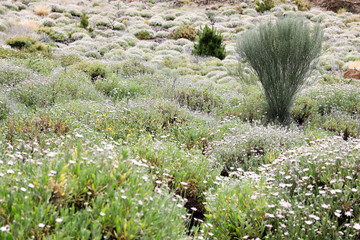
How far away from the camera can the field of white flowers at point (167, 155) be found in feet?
Answer: 8.03

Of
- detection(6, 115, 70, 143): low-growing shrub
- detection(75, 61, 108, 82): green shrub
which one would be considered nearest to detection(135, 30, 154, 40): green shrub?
detection(75, 61, 108, 82): green shrub

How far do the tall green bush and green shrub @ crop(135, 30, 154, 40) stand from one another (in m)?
17.3

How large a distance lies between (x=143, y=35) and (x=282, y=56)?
Answer: 18.4 meters

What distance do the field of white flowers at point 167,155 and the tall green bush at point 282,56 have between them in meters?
0.56

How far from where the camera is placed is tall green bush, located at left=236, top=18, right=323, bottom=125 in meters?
7.62

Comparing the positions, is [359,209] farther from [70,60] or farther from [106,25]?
[106,25]

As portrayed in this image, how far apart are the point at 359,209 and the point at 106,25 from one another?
27.1m

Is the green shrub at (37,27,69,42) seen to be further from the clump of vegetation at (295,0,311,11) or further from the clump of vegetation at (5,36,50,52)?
the clump of vegetation at (295,0,311,11)

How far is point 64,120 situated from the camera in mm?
6176

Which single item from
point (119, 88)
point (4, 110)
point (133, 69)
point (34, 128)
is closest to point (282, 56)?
point (119, 88)

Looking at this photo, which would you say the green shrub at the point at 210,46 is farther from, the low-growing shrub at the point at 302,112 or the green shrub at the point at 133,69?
the low-growing shrub at the point at 302,112

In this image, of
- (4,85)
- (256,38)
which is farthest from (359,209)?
(4,85)

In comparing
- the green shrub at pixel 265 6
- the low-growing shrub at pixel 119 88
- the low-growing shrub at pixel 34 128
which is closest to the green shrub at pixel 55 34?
the low-growing shrub at pixel 119 88

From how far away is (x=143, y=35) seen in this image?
24.6m
